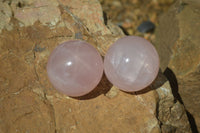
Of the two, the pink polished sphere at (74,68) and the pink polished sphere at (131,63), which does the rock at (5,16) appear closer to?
the pink polished sphere at (74,68)

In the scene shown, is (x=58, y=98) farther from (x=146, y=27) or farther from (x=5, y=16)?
(x=146, y=27)

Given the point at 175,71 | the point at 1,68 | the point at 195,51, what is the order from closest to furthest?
the point at 1,68, the point at 195,51, the point at 175,71

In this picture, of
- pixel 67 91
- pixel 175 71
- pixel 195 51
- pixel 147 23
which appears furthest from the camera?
pixel 147 23

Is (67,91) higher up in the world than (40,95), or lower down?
higher up

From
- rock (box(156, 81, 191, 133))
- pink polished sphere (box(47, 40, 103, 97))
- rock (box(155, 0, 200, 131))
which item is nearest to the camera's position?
pink polished sphere (box(47, 40, 103, 97))

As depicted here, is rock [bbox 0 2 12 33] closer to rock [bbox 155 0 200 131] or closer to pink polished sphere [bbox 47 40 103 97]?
pink polished sphere [bbox 47 40 103 97]

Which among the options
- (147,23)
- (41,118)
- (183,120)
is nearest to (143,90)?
(183,120)

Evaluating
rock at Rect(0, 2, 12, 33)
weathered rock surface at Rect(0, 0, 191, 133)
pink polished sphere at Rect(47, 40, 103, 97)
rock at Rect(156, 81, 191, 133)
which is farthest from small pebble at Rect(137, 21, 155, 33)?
rock at Rect(0, 2, 12, 33)

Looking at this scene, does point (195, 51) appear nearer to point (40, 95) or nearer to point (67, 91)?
point (67, 91)
